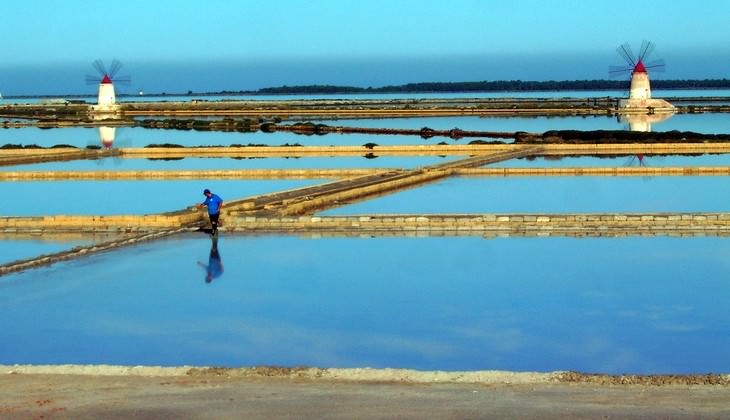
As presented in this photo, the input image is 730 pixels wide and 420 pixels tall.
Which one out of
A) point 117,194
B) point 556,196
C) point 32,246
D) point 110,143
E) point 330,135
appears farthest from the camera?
point 330,135

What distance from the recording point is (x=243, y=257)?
10.2m

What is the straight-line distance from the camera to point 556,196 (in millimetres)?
15164

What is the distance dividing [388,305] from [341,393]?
285cm

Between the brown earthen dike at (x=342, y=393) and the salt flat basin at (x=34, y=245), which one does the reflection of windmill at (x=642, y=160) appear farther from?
the brown earthen dike at (x=342, y=393)

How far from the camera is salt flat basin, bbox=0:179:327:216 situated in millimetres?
14027

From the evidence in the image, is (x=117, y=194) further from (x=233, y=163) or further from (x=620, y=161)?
(x=620, y=161)

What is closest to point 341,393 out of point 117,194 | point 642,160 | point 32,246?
point 32,246

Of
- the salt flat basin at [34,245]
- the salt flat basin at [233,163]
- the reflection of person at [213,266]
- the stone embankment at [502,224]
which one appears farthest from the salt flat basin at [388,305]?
the salt flat basin at [233,163]

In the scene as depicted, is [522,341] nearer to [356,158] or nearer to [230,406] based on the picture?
[230,406]

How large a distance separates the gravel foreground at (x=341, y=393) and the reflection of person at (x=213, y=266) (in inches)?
134

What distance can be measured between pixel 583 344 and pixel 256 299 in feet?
7.76

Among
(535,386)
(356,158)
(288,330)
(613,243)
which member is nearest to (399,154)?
(356,158)

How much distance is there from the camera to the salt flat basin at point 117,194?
14.0 metres

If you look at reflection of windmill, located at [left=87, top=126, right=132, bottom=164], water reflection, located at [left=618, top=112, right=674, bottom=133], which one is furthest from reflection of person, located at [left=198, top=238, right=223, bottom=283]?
water reflection, located at [left=618, top=112, right=674, bottom=133]
